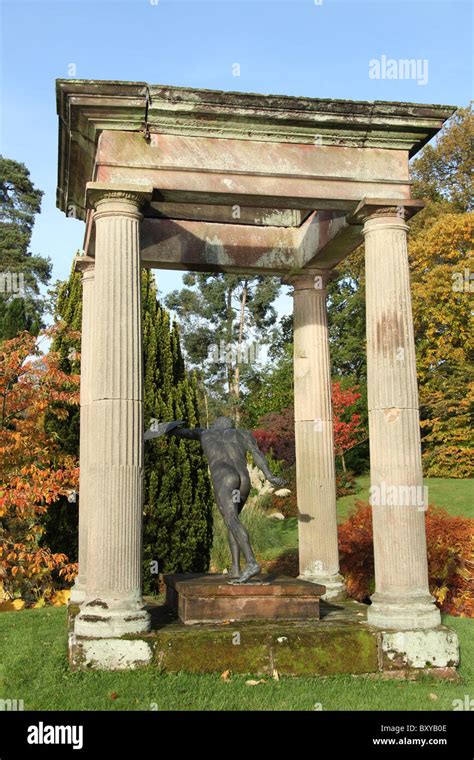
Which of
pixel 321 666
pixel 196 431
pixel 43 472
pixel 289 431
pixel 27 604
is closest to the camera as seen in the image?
pixel 321 666

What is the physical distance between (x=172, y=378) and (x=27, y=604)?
5.47 meters

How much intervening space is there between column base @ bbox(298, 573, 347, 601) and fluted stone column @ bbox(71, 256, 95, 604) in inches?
133

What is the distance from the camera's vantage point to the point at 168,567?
14750 millimetres

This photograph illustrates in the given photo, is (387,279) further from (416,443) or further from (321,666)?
(321,666)

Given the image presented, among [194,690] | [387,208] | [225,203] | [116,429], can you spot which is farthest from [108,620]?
[387,208]

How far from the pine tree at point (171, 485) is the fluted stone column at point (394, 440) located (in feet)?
20.6

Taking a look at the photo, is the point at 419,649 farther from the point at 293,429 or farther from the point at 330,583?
the point at 293,429

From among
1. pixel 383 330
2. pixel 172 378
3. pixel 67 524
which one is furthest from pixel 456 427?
pixel 383 330

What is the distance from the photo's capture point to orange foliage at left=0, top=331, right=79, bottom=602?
1353 cm

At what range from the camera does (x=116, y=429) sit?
345 inches

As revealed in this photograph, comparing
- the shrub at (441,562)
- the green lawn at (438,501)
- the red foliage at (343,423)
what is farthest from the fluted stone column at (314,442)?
the red foliage at (343,423)

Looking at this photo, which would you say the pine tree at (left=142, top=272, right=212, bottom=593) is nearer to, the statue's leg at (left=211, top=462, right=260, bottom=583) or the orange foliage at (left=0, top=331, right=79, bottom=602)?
the orange foliage at (left=0, top=331, right=79, bottom=602)

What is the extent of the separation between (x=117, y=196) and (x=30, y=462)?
7.35 meters

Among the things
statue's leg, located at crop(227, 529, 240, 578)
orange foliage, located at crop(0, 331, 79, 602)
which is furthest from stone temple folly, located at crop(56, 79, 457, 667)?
orange foliage, located at crop(0, 331, 79, 602)
